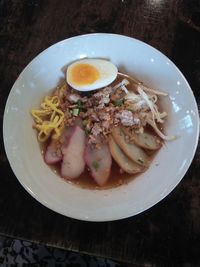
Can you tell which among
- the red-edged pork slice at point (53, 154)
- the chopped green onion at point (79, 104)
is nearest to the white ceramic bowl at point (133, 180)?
the red-edged pork slice at point (53, 154)

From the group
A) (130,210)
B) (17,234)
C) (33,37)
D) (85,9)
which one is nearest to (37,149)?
(17,234)

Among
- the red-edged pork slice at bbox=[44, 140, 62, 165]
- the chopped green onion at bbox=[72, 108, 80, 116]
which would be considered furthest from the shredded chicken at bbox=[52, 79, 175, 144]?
the red-edged pork slice at bbox=[44, 140, 62, 165]

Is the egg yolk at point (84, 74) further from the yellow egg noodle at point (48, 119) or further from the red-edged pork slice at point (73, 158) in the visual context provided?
the red-edged pork slice at point (73, 158)

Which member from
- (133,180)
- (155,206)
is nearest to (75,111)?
(133,180)

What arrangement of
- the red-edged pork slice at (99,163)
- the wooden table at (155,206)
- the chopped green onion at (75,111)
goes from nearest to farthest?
1. the wooden table at (155,206)
2. the red-edged pork slice at (99,163)
3. the chopped green onion at (75,111)

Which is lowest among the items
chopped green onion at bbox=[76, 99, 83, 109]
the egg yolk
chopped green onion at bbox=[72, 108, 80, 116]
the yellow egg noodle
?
the yellow egg noodle

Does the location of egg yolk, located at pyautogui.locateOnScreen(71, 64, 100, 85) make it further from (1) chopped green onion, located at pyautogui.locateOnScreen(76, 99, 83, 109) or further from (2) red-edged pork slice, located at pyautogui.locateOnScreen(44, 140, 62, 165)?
(2) red-edged pork slice, located at pyautogui.locateOnScreen(44, 140, 62, 165)
